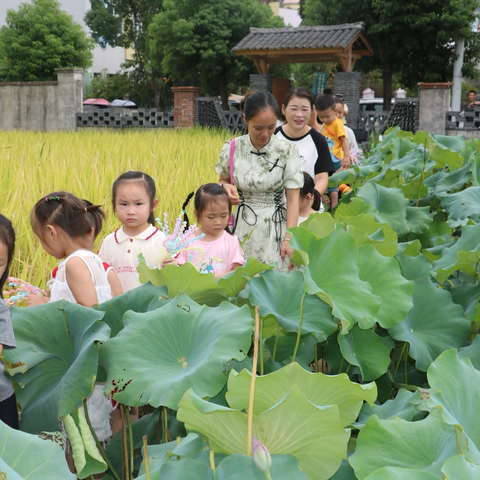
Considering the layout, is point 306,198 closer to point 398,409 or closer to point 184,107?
point 398,409

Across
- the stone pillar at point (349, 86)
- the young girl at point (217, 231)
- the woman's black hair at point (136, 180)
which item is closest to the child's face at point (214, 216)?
the young girl at point (217, 231)

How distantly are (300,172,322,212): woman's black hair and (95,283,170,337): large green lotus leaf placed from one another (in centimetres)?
197

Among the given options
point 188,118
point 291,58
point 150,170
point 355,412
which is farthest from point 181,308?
point 291,58

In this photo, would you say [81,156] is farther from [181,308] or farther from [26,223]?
[181,308]

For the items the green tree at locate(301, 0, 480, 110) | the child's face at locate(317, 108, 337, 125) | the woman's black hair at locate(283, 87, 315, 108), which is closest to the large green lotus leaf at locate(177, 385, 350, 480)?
the woman's black hair at locate(283, 87, 315, 108)

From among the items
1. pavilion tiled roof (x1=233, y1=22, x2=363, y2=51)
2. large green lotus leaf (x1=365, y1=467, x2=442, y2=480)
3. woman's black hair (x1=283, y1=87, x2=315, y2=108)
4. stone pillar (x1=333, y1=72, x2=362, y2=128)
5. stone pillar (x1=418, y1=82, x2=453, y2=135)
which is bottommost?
large green lotus leaf (x1=365, y1=467, x2=442, y2=480)

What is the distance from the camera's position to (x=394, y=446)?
867 mm

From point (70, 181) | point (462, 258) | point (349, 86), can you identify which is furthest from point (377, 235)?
point (349, 86)

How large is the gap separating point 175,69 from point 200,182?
17119 mm

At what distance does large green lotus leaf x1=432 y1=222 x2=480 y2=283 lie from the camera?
1.64 m

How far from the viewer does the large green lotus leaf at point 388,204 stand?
2.57 metres

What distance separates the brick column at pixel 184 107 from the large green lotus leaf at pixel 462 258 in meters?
13.7

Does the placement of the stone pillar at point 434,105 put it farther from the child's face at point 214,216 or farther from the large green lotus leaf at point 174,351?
the large green lotus leaf at point 174,351

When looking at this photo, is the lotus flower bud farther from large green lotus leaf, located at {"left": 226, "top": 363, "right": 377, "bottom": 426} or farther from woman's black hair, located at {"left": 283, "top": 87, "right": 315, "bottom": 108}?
woman's black hair, located at {"left": 283, "top": 87, "right": 315, "bottom": 108}
